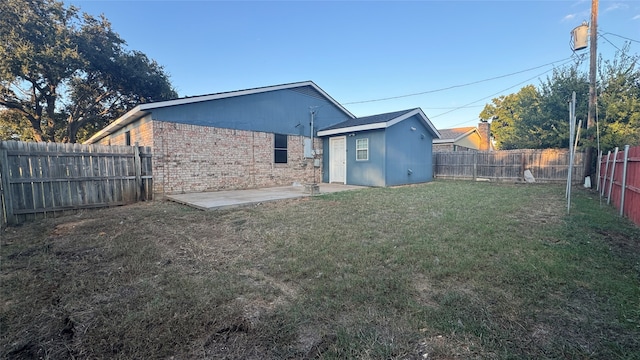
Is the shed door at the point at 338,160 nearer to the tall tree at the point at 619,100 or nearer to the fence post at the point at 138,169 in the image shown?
the fence post at the point at 138,169

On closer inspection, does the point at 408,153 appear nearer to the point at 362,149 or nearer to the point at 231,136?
the point at 362,149

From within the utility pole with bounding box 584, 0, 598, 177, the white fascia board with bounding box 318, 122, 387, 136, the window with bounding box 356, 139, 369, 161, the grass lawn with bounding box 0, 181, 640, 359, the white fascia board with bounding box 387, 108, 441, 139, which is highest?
the utility pole with bounding box 584, 0, 598, 177

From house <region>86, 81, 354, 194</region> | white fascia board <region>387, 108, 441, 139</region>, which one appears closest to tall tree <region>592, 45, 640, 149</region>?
white fascia board <region>387, 108, 441, 139</region>

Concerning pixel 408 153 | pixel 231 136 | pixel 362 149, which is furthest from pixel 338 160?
pixel 231 136

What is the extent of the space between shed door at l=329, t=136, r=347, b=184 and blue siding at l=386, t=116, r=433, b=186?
7.33 ft

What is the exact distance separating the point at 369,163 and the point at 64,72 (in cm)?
1750

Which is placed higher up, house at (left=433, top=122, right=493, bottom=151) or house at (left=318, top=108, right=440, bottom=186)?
house at (left=433, top=122, right=493, bottom=151)

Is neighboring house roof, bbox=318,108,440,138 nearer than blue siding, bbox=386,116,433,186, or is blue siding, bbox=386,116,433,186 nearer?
neighboring house roof, bbox=318,108,440,138

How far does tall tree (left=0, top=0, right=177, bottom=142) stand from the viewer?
13.4 meters

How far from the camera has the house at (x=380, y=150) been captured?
11.4 metres

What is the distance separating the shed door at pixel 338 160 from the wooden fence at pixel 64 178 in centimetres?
806

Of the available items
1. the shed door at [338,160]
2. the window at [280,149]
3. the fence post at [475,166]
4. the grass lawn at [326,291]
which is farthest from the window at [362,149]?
the fence post at [475,166]

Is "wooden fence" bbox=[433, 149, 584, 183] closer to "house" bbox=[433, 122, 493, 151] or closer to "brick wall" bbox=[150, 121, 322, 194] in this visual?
"house" bbox=[433, 122, 493, 151]

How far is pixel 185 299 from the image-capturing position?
95.5 inches
